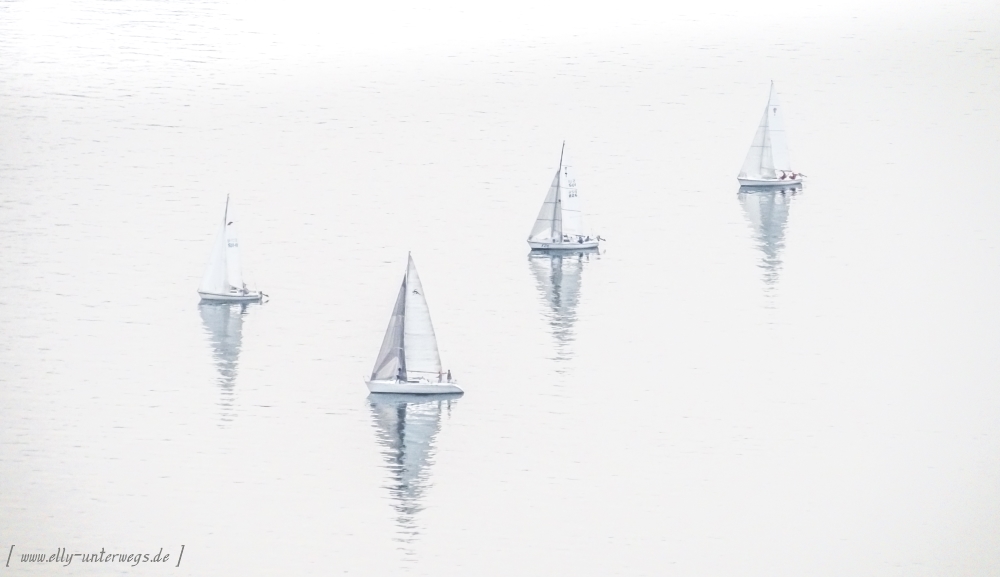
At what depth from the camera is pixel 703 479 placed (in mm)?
36594

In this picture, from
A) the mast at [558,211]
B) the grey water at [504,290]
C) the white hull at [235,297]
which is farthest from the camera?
the mast at [558,211]

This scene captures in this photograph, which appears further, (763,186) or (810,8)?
(810,8)

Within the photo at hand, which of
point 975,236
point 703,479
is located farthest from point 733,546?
point 975,236

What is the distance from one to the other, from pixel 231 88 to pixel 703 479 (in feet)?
103

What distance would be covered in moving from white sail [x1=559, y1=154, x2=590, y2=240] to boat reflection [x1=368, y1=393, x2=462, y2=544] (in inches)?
519

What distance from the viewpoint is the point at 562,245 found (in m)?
52.1

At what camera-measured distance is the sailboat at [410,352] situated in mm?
40312

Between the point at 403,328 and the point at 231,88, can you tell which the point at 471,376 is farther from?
the point at 231,88

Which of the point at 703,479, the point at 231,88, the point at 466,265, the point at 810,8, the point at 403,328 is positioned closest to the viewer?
the point at 703,479

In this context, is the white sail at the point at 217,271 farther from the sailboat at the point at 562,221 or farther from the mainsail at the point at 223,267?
the sailboat at the point at 562,221

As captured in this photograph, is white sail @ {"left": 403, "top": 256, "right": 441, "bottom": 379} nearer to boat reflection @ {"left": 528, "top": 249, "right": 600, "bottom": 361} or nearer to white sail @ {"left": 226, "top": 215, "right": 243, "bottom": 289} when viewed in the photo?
boat reflection @ {"left": 528, "top": 249, "right": 600, "bottom": 361}

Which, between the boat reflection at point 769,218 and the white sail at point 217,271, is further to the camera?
the boat reflection at point 769,218

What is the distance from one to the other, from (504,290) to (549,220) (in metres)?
5.14

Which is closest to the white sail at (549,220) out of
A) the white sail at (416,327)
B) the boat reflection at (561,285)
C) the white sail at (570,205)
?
the white sail at (570,205)
